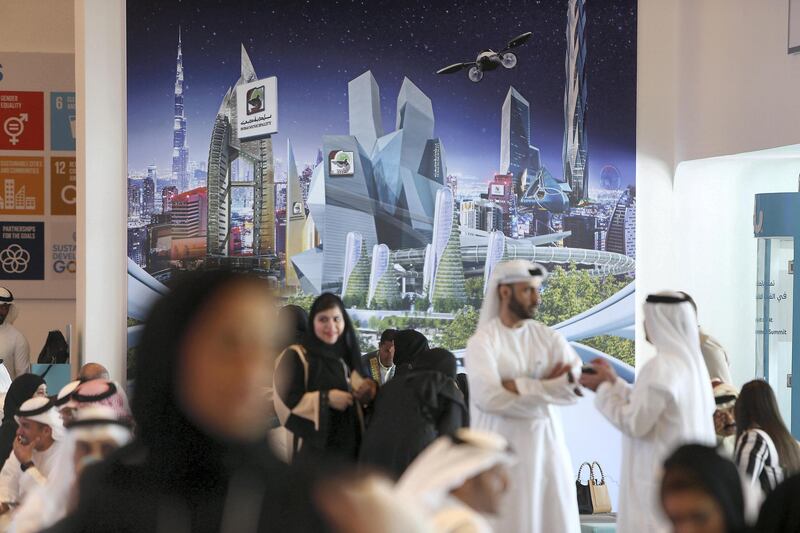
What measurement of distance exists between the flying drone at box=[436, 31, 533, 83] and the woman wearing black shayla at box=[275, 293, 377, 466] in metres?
4.75

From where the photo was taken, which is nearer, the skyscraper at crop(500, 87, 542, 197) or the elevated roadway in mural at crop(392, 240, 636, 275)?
the elevated roadway in mural at crop(392, 240, 636, 275)

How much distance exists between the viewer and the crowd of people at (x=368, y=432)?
1789 millimetres

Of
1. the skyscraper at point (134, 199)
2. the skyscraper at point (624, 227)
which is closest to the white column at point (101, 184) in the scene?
the skyscraper at point (134, 199)

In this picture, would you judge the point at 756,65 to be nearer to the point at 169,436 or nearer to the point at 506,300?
the point at 506,300

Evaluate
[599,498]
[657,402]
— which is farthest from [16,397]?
[599,498]

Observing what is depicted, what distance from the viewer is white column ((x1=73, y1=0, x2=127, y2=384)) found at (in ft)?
31.1

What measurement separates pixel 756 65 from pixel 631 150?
5.36ft

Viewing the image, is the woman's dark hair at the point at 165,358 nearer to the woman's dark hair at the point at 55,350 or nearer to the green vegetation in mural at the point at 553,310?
the green vegetation in mural at the point at 553,310

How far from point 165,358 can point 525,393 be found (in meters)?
3.95

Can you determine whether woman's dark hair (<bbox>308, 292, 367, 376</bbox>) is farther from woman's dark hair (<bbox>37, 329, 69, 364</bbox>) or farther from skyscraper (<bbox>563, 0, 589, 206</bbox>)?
woman's dark hair (<bbox>37, 329, 69, 364</bbox>)

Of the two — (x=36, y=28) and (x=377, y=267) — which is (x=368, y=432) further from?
(x=36, y=28)

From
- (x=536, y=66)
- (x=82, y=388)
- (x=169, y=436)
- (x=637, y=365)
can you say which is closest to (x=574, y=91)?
(x=536, y=66)

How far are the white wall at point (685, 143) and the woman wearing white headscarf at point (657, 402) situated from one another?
4.15 meters

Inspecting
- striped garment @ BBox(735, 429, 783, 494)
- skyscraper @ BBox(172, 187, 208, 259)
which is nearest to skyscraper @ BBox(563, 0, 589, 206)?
skyscraper @ BBox(172, 187, 208, 259)
